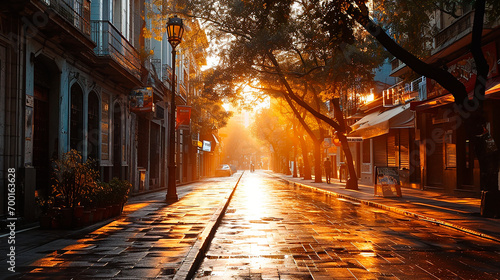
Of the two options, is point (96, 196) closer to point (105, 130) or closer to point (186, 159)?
point (105, 130)

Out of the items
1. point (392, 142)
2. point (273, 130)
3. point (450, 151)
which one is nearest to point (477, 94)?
point (450, 151)

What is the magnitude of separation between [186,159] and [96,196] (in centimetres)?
3084

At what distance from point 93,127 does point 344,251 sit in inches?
455

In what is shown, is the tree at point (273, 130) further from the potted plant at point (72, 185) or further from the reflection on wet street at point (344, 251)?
the potted plant at point (72, 185)

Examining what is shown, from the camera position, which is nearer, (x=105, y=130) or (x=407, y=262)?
(x=407, y=262)

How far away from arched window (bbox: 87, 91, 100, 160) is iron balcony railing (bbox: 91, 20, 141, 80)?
164 cm

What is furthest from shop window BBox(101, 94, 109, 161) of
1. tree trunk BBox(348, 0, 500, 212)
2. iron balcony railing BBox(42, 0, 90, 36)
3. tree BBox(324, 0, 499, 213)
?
tree trunk BBox(348, 0, 500, 212)

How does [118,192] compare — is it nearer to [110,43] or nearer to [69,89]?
[69,89]

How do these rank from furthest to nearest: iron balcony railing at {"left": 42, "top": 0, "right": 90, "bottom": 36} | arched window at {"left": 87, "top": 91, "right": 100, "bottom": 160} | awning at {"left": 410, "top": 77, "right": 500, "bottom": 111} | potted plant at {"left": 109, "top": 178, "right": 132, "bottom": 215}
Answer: arched window at {"left": 87, "top": 91, "right": 100, "bottom": 160}
awning at {"left": 410, "top": 77, "right": 500, "bottom": 111}
iron balcony railing at {"left": 42, "top": 0, "right": 90, "bottom": 36}
potted plant at {"left": 109, "top": 178, "right": 132, "bottom": 215}

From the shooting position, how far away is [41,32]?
10992mm

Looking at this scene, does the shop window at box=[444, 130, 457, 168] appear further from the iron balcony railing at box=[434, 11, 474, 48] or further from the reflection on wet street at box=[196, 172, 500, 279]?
the reflection on wet street at box=[196, 172, 500, 279]

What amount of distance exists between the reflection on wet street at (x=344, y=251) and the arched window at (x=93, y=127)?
667 cm

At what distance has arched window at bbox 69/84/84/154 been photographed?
14.3 meters

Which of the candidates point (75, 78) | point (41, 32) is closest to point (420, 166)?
point (75, 78)
